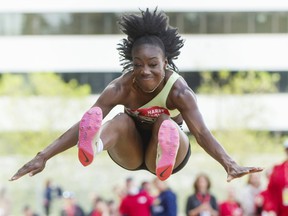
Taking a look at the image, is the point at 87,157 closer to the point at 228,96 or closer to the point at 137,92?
the point at 137,92

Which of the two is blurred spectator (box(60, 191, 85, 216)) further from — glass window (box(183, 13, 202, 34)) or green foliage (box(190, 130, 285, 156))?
glass window (box(183, 13, 202, 34))

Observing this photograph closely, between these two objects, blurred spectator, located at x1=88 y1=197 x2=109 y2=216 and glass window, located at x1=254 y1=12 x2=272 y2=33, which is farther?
glass window, located at x1=254 y1=12 x2=272 y2=33

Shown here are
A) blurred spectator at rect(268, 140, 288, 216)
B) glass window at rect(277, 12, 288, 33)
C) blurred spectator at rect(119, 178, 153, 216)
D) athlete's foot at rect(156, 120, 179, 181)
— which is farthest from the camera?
glass window at rect(277, 12, 288, 33)

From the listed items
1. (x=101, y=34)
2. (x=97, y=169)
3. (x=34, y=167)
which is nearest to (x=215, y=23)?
(x=101, y=34)

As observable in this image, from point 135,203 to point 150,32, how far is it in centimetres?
621

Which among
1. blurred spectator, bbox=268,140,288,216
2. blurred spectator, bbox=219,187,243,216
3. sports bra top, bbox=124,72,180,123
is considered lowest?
blurred spectator, bbox=219,187,243,216

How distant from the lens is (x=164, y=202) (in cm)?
1293

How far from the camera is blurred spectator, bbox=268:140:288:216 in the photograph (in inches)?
426

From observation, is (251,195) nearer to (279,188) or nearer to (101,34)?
(279,188)

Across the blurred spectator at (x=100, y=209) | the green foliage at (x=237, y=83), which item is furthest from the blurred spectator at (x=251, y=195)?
the green foliage at (x=237, y=83)

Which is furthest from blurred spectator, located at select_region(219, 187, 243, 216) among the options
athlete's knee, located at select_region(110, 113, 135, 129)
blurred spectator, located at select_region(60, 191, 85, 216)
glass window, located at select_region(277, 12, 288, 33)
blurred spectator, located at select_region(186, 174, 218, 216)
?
glass window, located at select_region(277, 12, 288, 33)

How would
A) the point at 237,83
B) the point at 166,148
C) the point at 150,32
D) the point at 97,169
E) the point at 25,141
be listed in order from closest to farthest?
the point at 166,148 < the point at 150,32 < the point at 97,169 < the point at 25,141 < the point at 237,83

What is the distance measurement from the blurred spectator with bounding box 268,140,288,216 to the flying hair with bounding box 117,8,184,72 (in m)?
3.61

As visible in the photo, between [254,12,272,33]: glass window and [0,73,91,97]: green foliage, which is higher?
[254,12,272,33]: glass window
